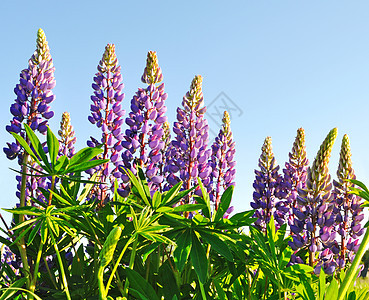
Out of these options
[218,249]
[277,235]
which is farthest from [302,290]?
[218,249]

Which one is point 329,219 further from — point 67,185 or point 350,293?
point 67,185

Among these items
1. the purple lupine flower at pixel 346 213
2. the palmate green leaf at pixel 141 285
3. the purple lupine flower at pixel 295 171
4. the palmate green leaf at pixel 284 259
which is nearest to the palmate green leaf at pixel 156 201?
the palmate green leaf at pixel 141 285

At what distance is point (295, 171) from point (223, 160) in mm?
711

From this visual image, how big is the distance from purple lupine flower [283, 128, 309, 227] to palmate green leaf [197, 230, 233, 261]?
1850 millimetres

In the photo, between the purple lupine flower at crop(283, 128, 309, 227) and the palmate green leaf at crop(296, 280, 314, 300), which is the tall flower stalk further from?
the purple lupine flower at crop(283, 128, 309, 227)

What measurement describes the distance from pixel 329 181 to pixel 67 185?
1628 mm

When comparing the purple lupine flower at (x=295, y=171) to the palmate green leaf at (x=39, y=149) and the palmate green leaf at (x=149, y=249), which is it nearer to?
the palmate green leaf at (x=149, y=249)

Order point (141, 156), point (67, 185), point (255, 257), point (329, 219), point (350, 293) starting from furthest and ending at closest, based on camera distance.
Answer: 1. point (141, 156)
2. point (329, 219)
3. point (67, 185)
4. point (350, 293)
5. point (255, 257)

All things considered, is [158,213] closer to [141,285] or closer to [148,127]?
[141,285]

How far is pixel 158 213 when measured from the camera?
Result: 1704 millimetres

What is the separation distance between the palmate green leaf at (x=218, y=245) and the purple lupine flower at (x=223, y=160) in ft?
6.26

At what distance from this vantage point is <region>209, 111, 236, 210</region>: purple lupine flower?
386cm

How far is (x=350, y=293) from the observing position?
204 cm

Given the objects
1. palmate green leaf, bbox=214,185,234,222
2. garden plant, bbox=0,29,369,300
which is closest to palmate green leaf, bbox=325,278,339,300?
garden plant, bbox=0,29,369,300
